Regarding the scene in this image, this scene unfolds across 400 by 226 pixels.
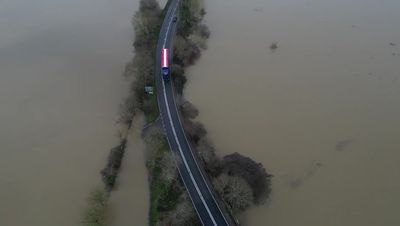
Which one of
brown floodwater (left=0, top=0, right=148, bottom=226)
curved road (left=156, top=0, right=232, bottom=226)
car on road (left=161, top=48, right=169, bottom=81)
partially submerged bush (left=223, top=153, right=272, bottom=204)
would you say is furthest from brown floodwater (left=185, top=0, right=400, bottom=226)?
brown floodwater (left=0, top=0, right=148, bottom=226)

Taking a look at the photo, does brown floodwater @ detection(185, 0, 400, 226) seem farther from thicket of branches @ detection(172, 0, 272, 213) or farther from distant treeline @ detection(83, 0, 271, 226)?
distant treeline @ detection(83, 0, 271, 226)

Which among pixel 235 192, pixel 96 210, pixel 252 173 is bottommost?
pixel 235 192

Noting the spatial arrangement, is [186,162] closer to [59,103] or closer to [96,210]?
[96,210]

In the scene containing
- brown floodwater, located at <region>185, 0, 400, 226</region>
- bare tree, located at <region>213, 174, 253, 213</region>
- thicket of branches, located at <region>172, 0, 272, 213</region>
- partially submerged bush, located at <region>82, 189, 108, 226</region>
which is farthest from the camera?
brown floodwater, located at <region>185, 0, 400, 226</region>

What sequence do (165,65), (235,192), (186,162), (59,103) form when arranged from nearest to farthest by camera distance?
(235,192) → (186,162) → (59,103) → (165,65)

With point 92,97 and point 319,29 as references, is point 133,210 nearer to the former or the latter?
point 92,97

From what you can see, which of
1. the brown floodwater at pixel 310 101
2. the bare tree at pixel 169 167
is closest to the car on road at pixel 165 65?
the brown floodwater at pixel 310 101

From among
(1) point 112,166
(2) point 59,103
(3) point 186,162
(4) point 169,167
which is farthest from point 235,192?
(2) point 59,103
